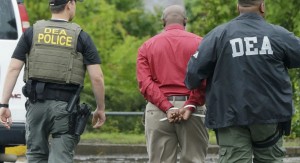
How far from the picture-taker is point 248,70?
7.23 meters

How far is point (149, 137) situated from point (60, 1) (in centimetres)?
140

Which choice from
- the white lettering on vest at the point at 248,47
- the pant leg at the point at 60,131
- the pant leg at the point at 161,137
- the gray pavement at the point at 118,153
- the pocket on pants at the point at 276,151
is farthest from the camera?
the gray pavement at the point at 118,153

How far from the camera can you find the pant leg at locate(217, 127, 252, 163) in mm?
7227

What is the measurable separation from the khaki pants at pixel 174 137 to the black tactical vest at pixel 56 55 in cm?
79

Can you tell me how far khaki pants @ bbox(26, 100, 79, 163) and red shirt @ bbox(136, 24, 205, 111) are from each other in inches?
29.8

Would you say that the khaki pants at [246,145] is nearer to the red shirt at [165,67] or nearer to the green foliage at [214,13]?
the red shirt at [165,67]

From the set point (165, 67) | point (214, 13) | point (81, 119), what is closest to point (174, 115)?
point (165, 67)

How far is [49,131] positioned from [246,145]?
1887 mm

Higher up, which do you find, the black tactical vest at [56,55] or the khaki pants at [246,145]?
the black tactical vest at [56,55]

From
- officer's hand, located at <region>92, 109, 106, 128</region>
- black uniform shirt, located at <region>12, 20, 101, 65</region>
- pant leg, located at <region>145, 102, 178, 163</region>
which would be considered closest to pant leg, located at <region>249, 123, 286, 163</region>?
pant leg, located at <region>145, 102, 178, 163</region>

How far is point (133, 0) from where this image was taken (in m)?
27.5

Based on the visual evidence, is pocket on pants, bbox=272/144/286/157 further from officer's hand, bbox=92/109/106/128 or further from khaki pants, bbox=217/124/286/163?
officer's hand, bbox=92/109/106/128

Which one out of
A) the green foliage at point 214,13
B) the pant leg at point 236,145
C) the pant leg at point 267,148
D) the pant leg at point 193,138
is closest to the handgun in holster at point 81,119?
the pant leg at point 193,138

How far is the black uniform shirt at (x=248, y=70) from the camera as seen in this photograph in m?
7.23
